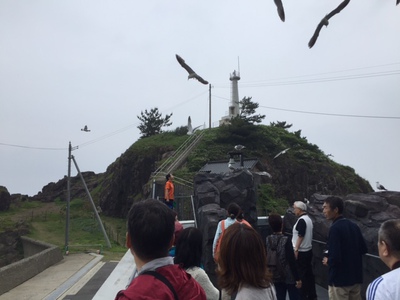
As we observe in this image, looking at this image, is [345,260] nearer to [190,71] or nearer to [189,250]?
[189,250]

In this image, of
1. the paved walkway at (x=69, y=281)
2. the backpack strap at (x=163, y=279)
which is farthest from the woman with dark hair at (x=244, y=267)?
the paved walkway at (x=69, y=281)

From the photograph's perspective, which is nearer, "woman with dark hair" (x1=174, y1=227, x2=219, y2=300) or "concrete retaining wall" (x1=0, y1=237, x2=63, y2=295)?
"woman with dark hair" (x1=174, y1=227, x2=219, y2=300)

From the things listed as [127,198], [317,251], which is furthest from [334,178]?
[317,251]

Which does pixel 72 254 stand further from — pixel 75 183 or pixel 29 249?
pixel 75 183

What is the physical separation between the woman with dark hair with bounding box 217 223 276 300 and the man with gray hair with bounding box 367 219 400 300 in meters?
0.63

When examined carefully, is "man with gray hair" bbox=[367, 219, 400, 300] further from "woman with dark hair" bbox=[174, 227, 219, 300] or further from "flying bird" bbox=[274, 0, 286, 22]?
"flying bird" bbox=[274, 0, 286, 22]

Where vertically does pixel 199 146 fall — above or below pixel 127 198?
above

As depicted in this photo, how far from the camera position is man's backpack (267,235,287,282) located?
512 cm

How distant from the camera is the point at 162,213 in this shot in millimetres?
2162

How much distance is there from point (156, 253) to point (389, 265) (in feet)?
4.72

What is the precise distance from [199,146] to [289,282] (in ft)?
99.0

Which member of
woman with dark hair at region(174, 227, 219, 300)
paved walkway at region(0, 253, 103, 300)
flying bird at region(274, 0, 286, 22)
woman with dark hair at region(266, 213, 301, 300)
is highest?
flying bird at region(274, 0, 286, 22)

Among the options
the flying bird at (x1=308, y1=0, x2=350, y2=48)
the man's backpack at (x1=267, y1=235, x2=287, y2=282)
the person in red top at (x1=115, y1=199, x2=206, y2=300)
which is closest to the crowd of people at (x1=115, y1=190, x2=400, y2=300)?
the person in red top at (x1=115, y1=199, x2=206, y2=300)

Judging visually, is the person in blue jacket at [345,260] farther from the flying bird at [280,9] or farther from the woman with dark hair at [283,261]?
the flying bird at [280,9]
